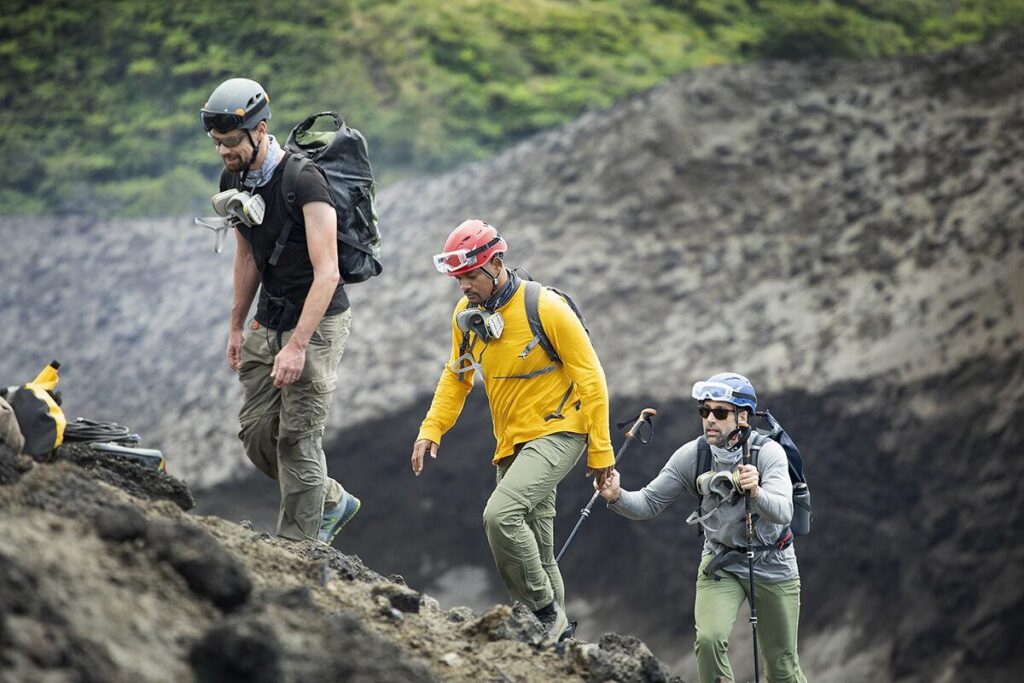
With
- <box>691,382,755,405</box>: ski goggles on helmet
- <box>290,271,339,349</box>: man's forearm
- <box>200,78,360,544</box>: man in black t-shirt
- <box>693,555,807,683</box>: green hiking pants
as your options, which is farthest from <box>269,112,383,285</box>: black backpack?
<box>693,555,807,683</box>: green hiking pants

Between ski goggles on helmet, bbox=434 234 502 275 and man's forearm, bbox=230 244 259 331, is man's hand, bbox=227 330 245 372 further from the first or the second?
ski goggles on helmet, bbox=434 234 502 275

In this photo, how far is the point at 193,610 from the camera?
17.2 ft

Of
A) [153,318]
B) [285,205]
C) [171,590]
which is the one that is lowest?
[153,318]

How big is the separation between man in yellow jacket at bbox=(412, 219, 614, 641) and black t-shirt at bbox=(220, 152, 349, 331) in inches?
33.5

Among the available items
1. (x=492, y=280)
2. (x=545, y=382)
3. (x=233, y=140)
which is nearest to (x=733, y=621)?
(x=545, y=382)

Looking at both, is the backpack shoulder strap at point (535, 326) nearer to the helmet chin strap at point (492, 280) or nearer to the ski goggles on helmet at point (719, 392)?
the helmet chin strap at point (492, 280)

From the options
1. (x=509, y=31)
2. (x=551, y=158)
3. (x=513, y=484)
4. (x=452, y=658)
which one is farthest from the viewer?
(x=509, y=31)

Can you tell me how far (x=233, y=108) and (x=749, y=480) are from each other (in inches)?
152

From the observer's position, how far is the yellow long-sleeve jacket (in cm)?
778

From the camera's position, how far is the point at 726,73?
21297 millimetres

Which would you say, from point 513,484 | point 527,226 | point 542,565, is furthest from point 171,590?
point 527,226

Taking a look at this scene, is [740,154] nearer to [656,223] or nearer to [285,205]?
[656,223]

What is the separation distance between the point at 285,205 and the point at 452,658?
3.00 metres

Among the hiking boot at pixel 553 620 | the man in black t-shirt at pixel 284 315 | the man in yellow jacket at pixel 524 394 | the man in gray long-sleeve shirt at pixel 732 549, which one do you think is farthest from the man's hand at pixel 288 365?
the hiking boot at pixel 553 620
